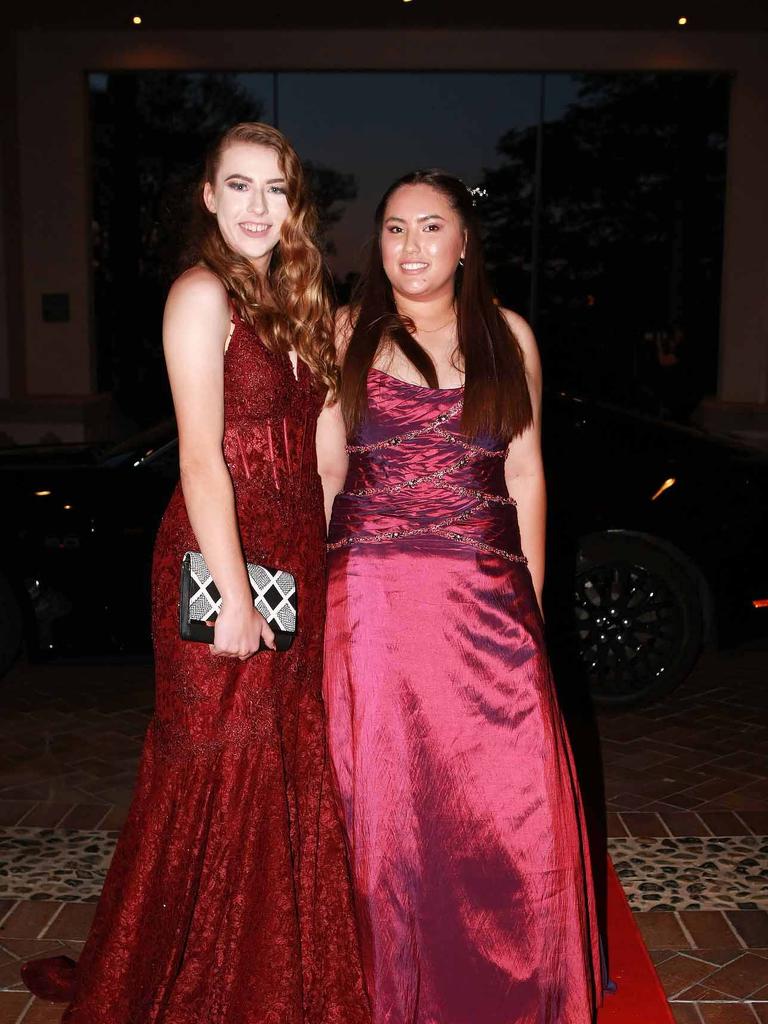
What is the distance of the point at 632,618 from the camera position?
534cm

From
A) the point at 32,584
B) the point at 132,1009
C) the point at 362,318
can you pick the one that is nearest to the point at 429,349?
the point at 362,318

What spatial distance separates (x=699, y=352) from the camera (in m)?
12.5

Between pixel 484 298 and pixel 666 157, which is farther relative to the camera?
pixel 666 157

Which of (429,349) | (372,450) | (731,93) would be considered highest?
(731,93)

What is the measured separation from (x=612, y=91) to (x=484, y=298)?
10064 millimetres

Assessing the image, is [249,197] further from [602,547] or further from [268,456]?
[602,547]

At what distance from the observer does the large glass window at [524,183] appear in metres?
11.7

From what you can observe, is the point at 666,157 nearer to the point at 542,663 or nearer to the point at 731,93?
the point at 731,93

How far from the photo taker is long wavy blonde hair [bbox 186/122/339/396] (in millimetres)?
2424

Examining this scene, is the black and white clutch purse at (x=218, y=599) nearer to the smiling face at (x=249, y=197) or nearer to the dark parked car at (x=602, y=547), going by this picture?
the smiling face at (x=249, y=197)

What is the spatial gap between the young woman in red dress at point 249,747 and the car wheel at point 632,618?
9.48 feet

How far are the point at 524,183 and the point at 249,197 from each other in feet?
34.1

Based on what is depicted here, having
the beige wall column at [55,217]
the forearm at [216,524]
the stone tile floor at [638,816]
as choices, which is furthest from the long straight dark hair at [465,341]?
the beige wall column at [55,217]

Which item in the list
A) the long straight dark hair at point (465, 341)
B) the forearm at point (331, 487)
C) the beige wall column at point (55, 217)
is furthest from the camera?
the beige wall column at point (55, 217)
